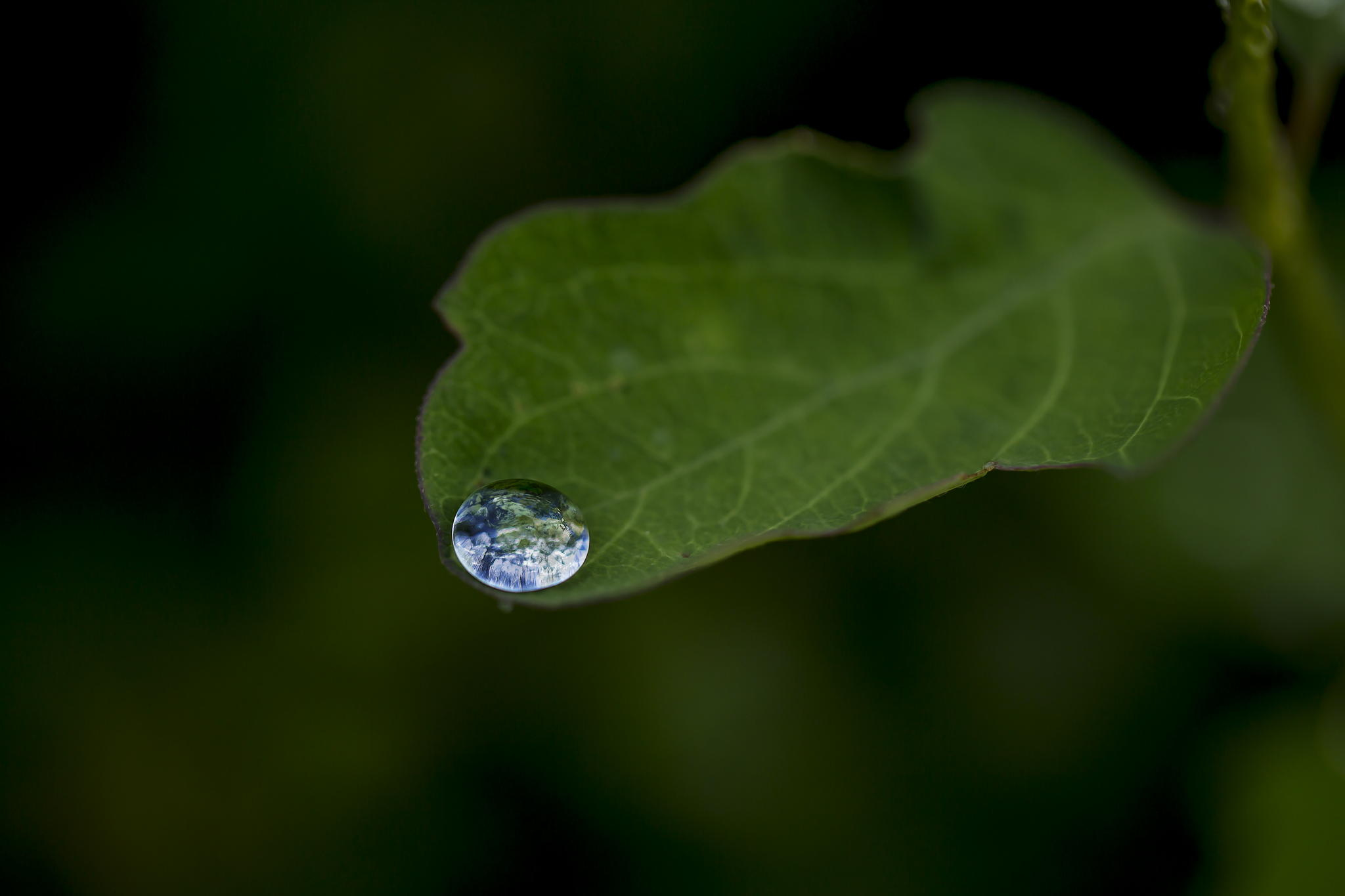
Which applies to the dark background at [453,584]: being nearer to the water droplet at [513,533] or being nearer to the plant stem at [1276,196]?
the plant stem at [1276,196]

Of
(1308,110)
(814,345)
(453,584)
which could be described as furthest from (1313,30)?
(453,584)

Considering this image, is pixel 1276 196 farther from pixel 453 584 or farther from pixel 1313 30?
pixel 453 584

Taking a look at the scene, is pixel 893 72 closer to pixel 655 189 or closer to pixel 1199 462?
pixel 655 189

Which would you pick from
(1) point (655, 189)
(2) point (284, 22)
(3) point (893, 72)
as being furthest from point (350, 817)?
(3) point (893, 72)

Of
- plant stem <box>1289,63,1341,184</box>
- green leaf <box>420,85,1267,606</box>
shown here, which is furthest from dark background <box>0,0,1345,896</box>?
green leaf <box>420,85,1267,606</box>

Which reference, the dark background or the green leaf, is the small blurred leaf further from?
the dark background
